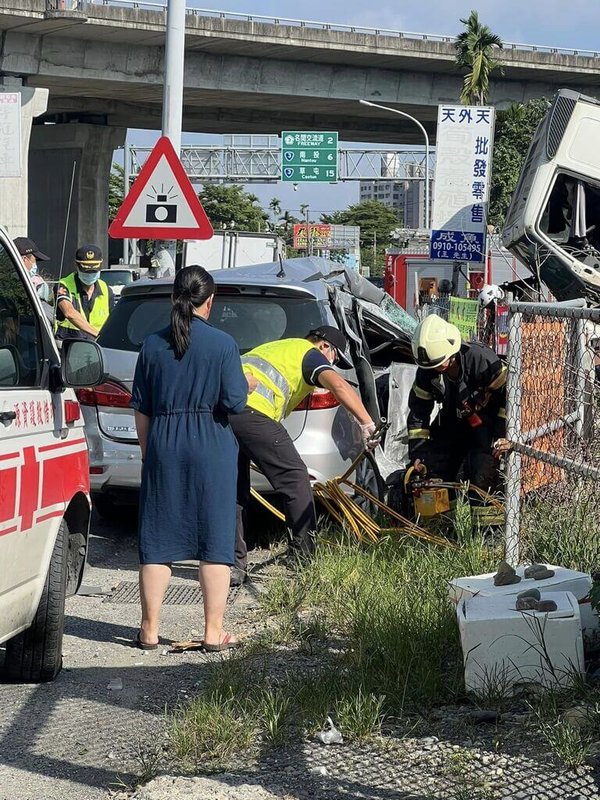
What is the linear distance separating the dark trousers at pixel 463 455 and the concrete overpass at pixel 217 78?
2977cm

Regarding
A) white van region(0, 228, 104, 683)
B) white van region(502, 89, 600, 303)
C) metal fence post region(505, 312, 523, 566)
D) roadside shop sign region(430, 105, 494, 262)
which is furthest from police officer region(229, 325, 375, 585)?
roadside shop sign region(430, 105, 494, 262)

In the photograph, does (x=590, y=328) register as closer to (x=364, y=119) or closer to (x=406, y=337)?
(x=406, y=337)

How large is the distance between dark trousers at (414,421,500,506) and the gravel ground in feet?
8.25

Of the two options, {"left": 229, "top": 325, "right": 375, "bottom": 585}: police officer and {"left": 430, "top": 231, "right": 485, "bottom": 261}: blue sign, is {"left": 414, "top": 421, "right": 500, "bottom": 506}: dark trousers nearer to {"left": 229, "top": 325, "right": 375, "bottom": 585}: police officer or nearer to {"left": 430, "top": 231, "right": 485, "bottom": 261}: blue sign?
{"left": 229, "top": 325, "right": 375, "bottom": 585}: police officer

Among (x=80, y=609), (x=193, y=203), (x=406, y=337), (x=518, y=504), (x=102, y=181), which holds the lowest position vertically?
(x=80, y=609)

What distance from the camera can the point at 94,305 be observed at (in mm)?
11023

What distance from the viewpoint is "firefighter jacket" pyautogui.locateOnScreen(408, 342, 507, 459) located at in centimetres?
765

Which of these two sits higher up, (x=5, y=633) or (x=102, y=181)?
(x=102, y=181)

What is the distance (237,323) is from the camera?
26.5 ft

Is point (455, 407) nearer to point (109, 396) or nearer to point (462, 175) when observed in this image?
point (109, 396)

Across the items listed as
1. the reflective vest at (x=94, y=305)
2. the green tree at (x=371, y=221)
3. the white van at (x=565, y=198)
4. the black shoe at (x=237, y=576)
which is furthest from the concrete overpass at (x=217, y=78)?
the green tree at (x=371, y=221)

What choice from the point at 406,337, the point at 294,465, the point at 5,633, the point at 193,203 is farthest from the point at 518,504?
the point at 193,203

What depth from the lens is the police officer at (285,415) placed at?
6980 millimetres

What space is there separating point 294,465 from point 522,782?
3.34 m
